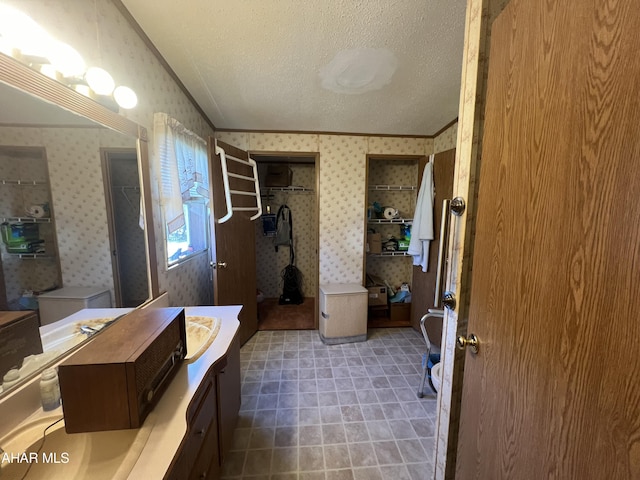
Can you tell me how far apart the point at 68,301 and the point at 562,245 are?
1.58 metres

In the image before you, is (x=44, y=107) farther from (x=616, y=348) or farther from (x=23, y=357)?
(x=616, y=348)

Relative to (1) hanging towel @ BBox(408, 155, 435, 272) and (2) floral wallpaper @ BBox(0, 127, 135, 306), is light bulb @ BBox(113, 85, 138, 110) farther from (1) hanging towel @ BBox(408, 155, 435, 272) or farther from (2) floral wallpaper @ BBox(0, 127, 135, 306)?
(1) hanging towel @ BBox(408, 155, 435, 272)

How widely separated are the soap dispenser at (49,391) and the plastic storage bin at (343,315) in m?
2.02

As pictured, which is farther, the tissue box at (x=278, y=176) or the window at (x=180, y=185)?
the tissue box at (x=278, y=176)

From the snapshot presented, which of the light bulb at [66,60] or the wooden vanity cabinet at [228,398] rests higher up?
the light bulb at [66,60]

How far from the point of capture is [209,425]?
1039 millimetres

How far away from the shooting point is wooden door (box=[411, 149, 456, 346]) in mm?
2271

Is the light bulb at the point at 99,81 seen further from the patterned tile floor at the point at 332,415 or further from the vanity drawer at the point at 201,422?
the patterned tile floor at the point at 332,415

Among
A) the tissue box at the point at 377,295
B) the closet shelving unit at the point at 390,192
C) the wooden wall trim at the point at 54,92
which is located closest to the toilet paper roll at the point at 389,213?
the closet shelving unit at the point at 390,192

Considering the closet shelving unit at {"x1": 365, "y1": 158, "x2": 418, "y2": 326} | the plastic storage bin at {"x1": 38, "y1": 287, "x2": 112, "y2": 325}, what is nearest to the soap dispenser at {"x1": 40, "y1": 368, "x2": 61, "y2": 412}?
the plastic storage bin at {"x1": 38, "y1": 287, "x2": 112, "y2": 325}

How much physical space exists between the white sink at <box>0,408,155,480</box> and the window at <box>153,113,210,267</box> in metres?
1.08

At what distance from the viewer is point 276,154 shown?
2732 mm

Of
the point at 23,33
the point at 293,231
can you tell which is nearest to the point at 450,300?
the point at 23,33

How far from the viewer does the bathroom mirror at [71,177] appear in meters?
0.76
